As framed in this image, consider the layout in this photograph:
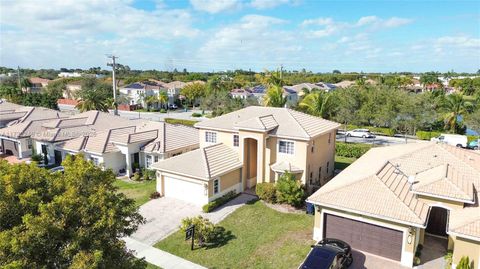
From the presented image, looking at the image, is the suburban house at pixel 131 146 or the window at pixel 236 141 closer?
the window at pixel 236 141

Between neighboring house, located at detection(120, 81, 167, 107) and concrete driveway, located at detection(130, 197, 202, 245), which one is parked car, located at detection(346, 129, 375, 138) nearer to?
concrete driveway, located at detection(130, 197, 202, 245)

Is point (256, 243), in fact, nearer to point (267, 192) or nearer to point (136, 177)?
point (267, 192)

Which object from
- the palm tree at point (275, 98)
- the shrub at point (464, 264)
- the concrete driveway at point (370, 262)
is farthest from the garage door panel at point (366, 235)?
the palm tree at point (275, 98)

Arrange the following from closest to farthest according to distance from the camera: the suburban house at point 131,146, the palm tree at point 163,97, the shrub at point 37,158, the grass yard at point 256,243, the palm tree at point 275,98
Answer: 1. the grass yard at point 256,243
2. the suburban house at point 131,146
3. the shrub at point 37,158
4. the palm tree at point 275,98
5. the palm tree at point 163,97


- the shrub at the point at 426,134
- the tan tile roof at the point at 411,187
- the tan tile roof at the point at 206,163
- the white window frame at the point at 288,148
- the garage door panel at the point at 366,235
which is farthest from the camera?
the shrub at the point at 426,134

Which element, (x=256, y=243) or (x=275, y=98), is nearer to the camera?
(x=256, y=243)

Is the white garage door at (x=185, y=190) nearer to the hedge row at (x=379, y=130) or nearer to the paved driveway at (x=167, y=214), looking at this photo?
the paved driveway at (x=167, y=214)

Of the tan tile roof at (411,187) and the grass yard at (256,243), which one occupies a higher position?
the tan tile roof at (411,187)

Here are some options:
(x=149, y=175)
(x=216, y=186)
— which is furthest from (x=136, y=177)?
(x=216, y=186)

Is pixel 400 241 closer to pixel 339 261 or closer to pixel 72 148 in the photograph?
pixel 339 261
